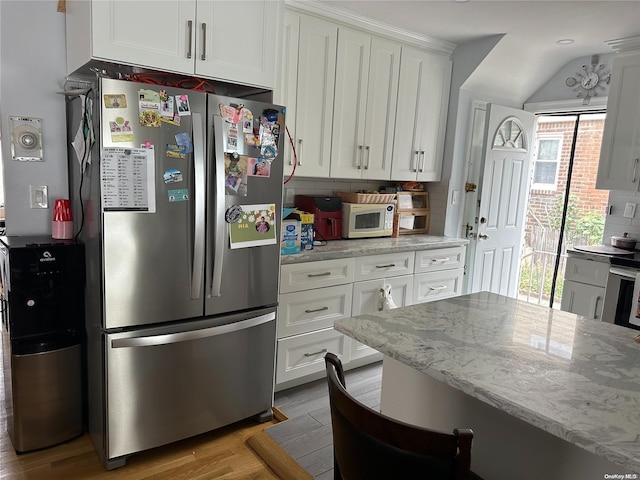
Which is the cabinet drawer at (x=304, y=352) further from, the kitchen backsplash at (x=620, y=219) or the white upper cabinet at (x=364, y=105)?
the kitchen backsplash at (x=620, y=219)

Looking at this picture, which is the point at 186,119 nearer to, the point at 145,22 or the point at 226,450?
the point at 145,22

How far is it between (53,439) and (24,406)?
24 centimetres

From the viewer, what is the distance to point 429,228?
4086mm

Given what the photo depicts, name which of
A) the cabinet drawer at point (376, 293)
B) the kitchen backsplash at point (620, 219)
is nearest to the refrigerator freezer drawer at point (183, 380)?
the cabinet drawer at point (376, 293)

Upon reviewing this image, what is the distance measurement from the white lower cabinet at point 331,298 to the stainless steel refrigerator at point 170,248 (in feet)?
1.18

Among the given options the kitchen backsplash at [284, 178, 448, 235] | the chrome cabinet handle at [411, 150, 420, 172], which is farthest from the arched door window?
the chrome cabinet handle at [411, 150, 420, 172]

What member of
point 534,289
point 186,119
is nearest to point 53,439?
point 186,119

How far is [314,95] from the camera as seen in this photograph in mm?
3072

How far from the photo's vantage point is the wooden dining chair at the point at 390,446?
2.74 feet

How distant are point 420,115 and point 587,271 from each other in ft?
5.68

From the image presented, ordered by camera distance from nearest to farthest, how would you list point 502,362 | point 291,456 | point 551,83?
point 502,362 < point 291,456 < point 551,83

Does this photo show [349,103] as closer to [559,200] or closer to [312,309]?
[312,309]

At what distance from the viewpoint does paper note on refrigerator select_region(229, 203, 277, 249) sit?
227cm

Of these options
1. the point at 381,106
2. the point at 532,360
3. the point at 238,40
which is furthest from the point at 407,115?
the point at 532,360
